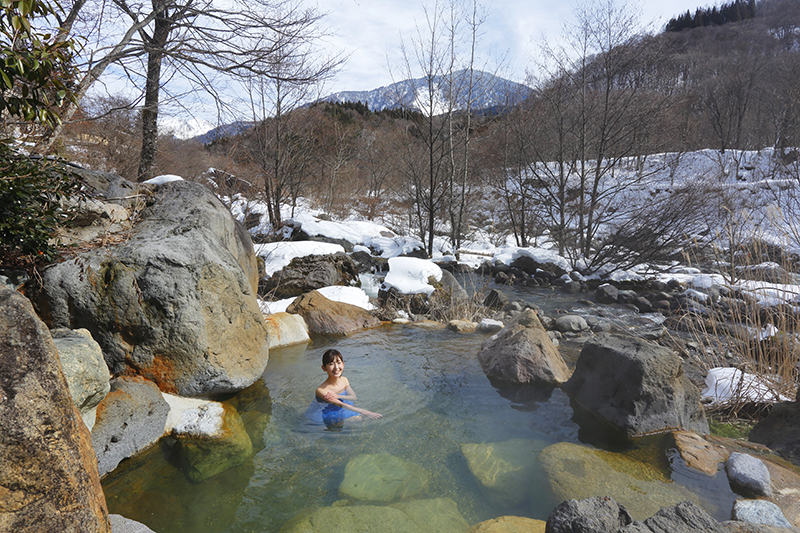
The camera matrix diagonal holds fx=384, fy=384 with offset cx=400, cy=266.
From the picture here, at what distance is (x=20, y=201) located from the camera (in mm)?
2711

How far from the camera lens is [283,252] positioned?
8.27 meters

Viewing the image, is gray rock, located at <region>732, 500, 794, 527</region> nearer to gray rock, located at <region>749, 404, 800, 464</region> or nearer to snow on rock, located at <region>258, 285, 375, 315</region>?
gray rock, located at <region>749, 404, 800, 464</region>

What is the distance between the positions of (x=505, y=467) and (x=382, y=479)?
3.33 feet

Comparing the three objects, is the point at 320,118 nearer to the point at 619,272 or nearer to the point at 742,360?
the point at 619,272

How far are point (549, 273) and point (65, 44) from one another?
38.3ft

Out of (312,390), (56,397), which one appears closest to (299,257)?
(312,390)

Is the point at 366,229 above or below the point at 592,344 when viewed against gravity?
above

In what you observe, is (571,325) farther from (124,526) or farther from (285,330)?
(124,526)

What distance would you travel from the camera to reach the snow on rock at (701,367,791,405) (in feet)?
12.1

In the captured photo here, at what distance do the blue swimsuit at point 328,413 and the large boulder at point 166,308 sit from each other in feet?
2.43

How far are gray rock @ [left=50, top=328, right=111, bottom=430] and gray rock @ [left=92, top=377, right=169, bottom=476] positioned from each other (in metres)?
0.12

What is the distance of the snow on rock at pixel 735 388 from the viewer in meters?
3.70

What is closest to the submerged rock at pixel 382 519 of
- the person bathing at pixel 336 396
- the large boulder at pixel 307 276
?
the person bathing at pixel 336 396

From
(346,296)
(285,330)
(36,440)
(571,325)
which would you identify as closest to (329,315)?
(285,330)
